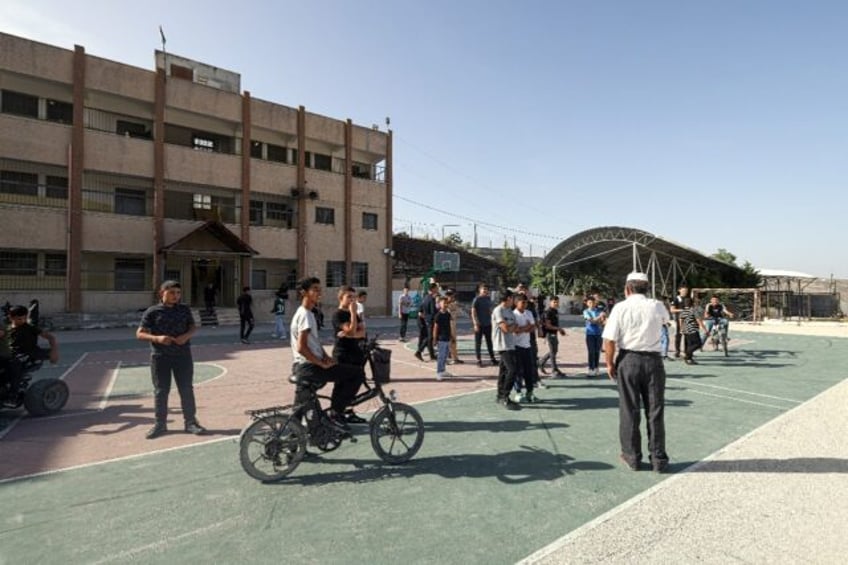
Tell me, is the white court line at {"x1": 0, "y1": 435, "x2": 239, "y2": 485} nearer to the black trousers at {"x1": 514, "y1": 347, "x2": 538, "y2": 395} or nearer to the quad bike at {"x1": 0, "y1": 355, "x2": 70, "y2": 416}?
the quad bike at {"x1": 0, "y1": 355, "x2": 70, "y2": 416}

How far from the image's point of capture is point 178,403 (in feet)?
25.5

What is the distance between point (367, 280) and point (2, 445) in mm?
26231

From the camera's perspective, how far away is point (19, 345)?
281 inches

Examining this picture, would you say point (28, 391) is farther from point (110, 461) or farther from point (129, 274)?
point (129, 274)

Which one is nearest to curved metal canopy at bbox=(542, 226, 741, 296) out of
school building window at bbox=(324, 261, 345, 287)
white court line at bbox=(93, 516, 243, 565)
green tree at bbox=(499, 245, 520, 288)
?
green tree at bbox=(499, 245, 520, 288)

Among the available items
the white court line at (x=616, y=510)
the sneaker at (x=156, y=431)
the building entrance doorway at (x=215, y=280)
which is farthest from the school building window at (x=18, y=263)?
the white court line at (x=616, y=510)

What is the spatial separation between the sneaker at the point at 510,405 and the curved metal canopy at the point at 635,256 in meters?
27.8

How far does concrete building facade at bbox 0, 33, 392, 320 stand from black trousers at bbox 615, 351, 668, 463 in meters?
22.4

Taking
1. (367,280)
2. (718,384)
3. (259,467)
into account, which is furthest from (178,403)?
(367,280)

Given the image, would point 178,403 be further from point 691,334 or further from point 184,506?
point 691,334

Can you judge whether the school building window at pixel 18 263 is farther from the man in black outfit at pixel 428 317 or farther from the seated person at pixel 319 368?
the seated person at pixel 319 368

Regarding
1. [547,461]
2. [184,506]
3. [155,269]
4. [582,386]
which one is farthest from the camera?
[155,269]

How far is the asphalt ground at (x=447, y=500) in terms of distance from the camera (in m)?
3.38

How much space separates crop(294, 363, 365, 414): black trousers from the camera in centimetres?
504
